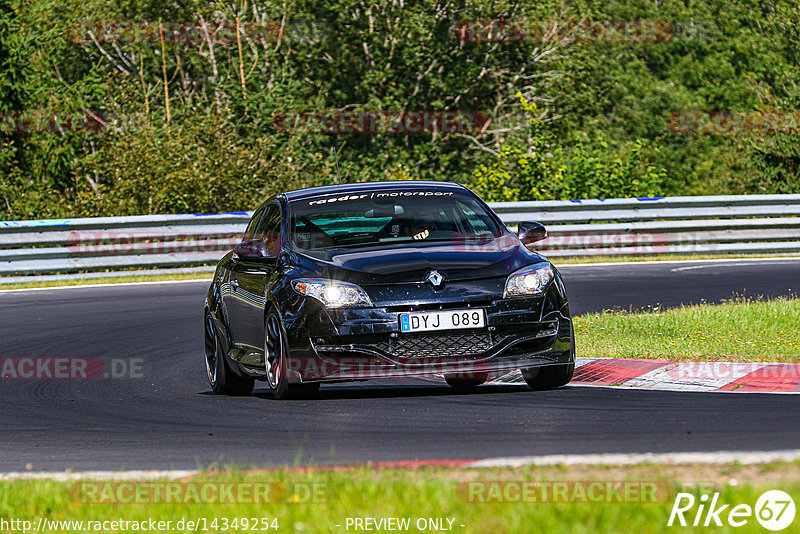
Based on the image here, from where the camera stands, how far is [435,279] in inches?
340

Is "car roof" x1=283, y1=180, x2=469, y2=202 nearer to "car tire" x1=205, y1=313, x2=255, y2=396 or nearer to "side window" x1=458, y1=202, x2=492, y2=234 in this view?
"side window" x1=458, y1=202, x2=492, y2=234

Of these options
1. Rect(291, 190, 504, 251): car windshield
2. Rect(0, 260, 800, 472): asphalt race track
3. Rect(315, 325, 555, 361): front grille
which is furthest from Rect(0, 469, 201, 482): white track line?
Rect(291, 190, 504, 251): car windshield

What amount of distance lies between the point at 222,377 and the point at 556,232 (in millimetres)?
12308

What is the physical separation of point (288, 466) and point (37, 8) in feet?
93.6

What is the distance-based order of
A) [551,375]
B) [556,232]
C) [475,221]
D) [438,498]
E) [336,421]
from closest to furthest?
[438,498] < [336,421] < [551,375] < [475,221] < [556,232]

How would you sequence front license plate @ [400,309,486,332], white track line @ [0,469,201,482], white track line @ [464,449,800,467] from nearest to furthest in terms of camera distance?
white track line @ [464,449,800,467], white track line @ [0,469,201,482], front license plate @ [400,309,486,332]

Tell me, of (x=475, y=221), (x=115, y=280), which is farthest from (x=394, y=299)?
(x=115, y=280)

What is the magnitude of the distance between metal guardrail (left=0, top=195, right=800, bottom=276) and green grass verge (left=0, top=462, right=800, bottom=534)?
14.7 metres

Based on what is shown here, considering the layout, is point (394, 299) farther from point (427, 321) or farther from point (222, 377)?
point (222, 377)

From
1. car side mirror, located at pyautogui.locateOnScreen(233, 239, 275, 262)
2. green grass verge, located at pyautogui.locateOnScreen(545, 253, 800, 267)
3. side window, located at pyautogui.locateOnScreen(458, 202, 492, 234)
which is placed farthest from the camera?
green grass verge, located at pyautogui.locateOnScreen(545, 253, 800, 267)

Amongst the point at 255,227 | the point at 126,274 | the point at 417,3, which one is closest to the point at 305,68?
the point at 417,3

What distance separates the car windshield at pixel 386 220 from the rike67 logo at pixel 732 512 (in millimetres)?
4765

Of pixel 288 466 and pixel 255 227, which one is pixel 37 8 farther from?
pixel 288 466

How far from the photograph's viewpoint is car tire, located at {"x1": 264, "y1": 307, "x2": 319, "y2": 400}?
29.4ft
